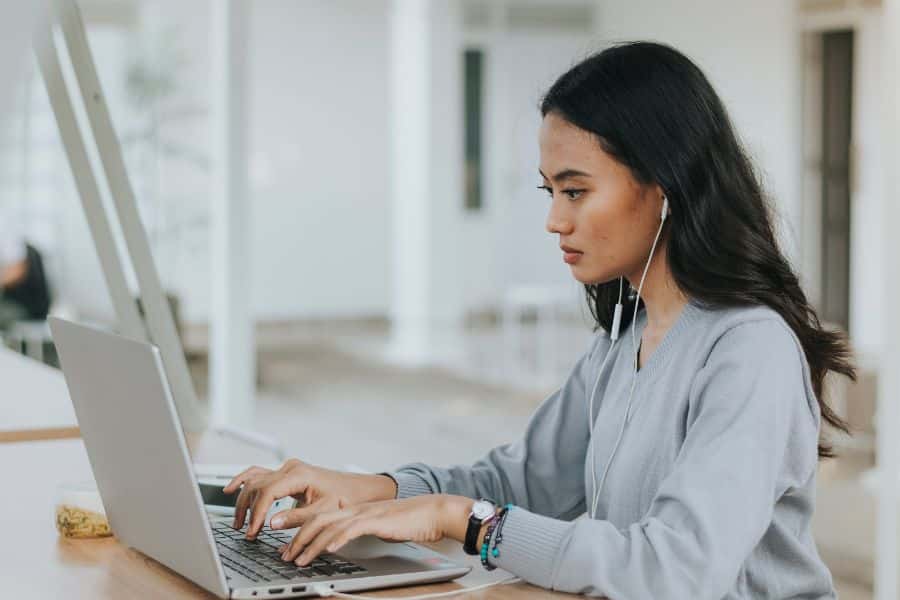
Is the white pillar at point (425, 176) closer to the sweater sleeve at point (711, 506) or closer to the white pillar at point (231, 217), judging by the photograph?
the white pillar at point (231, 217)

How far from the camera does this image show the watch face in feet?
4.36

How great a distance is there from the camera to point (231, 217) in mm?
4176

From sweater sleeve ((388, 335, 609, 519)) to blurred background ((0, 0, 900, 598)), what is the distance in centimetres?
293

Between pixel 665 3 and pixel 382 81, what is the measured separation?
A: 2.59 metres

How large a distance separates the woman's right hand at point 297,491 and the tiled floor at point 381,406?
249 cm

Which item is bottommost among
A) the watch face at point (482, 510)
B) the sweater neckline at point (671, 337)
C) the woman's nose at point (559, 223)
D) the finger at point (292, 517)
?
the finger at point (292, 517)

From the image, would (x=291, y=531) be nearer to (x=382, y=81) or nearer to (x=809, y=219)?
(x=809, y=219)

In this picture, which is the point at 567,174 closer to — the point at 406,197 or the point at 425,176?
the point at 425,176

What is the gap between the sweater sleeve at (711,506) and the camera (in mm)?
1243

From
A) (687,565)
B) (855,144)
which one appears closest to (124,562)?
(687,565)

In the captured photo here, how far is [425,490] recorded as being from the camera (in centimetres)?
164

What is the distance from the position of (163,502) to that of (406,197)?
8.10m

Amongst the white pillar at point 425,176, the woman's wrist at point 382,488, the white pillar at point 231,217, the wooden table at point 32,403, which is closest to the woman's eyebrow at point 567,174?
the woman's wrist at point 382,488

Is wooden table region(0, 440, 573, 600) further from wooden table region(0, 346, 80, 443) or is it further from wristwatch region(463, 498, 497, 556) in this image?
wooden table region(0, 346, 80, 443)
